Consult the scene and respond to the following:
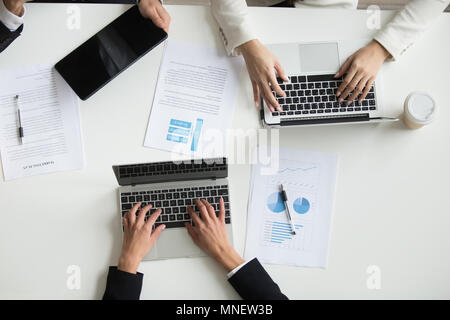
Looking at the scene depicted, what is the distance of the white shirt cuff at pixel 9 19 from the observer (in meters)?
0.91

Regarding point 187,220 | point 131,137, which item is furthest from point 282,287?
point 131,137

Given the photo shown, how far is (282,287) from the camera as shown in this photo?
36.9 inches

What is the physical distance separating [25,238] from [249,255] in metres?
0.59

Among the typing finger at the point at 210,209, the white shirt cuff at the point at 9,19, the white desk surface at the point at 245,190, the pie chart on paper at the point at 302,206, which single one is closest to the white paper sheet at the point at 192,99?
the white desk surface at the point at 245,190

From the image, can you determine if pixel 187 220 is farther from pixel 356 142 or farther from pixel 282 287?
pixel 356 142

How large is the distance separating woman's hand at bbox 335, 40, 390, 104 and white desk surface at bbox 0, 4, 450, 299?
61 millimetres

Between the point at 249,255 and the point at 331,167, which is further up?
the point at 331,167

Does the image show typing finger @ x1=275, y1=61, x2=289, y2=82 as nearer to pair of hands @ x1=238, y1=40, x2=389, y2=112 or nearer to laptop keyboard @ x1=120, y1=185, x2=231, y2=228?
pair of hands @ x1=238, y1=40, x2=389, y2=112

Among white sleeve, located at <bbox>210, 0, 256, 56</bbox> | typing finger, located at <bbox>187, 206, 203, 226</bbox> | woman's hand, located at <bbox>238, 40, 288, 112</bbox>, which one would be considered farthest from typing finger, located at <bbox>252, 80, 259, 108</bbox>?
→ typing finger, located at <bbox>187, 206, 203, 226</bbox>

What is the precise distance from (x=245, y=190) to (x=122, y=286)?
40 centimetres

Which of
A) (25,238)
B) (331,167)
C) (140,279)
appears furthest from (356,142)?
(25,238)

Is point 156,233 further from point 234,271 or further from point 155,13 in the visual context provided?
point 155,13

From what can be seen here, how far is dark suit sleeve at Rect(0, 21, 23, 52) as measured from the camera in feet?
3.00
